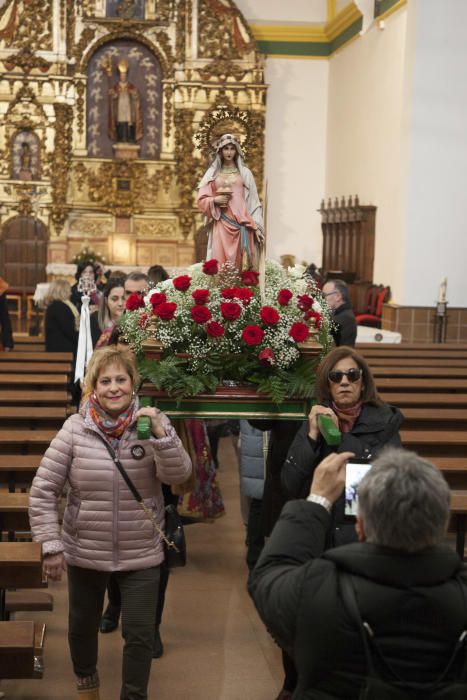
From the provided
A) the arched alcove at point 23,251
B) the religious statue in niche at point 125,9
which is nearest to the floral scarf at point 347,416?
the arched alcove at point 23,251

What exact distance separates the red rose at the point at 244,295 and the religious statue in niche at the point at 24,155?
1531 centimetres

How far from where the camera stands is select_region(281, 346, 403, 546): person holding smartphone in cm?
348

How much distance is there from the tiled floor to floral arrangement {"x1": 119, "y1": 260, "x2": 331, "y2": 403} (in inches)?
51.9

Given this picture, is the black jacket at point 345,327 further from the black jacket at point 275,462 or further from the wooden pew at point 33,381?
the black jacket at point 275,462

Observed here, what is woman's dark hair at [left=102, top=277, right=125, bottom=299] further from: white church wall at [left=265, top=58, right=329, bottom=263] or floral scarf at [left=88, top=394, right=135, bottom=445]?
white church wall at [left=265, top=58, right=329, bottom=263]

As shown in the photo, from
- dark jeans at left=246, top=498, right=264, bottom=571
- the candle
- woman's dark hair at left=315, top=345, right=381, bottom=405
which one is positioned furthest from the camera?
the candle

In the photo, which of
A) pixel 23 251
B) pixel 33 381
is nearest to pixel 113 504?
pixel 33 381

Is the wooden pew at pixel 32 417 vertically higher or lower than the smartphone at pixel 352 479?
lower

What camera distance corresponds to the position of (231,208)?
5758 millimetres

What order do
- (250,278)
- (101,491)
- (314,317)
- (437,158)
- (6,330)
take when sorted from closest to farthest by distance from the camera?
(101,491) → (314,317) → (250,278) → (6,330) → (437,158)

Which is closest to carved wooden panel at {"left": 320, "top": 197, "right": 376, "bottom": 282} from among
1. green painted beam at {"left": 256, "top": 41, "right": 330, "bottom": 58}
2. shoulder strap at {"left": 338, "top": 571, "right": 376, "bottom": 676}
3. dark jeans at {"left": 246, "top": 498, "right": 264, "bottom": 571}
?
green painted beam at {"left": 256, "top": 41, "right": 330, "bottom": 58}

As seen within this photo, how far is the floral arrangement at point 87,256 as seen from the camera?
1843 centimetres

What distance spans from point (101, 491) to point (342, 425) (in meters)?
0.94

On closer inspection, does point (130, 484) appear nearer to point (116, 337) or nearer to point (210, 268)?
point (210, 268)
